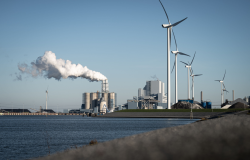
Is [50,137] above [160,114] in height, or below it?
above

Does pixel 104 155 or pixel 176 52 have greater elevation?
pixel 176 52

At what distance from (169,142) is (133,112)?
17815cm

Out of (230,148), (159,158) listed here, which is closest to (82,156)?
(159,158)

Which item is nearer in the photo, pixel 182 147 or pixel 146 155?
pixel 146 155

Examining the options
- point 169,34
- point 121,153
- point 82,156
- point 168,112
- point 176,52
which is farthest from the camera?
point 168,112

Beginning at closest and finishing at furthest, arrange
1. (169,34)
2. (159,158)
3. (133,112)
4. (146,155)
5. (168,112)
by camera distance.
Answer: (159,158) < (146,155) < (169,34) < (168,112) < (133,112)

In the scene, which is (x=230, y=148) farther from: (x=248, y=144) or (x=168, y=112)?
(x=168, y=112)

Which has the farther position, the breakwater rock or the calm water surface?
the breakwater rock

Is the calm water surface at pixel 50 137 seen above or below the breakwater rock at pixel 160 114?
above

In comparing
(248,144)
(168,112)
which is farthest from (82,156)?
(168,112)

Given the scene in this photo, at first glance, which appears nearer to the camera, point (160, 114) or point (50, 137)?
point (50, 137)

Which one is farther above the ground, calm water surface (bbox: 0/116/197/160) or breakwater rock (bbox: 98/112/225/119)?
calm water surface (bbox: 0/116/197/160)

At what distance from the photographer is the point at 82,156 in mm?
10234

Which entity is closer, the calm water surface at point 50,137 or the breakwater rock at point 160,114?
the calm water surface at point 50,137
